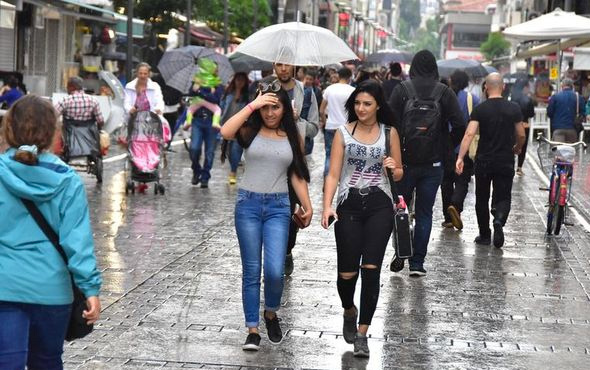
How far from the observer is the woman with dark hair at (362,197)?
7797mm

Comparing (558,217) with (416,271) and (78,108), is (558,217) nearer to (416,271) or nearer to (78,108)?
(416,271)

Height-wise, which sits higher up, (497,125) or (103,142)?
(497,125)

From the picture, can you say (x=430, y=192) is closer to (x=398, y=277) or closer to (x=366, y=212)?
(x=398, y=277)

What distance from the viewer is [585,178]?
23.0 metres

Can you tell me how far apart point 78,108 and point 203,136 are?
6.76 feet

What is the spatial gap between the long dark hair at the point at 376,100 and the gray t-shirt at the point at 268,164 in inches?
22.2

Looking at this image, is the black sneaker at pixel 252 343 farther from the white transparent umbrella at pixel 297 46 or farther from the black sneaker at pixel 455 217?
the black sneaker at pixel 455 217

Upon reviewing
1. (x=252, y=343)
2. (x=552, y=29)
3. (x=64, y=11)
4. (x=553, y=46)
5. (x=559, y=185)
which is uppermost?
(x=552, y=29)

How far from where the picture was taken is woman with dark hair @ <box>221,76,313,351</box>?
770cm

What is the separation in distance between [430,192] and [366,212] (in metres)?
2.96

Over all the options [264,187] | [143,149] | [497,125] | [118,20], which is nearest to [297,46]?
[264,187]

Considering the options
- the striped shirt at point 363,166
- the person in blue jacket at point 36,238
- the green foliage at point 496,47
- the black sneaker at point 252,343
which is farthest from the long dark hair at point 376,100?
the green foliage at point 496,47

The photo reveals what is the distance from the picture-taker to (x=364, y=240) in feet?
25.8

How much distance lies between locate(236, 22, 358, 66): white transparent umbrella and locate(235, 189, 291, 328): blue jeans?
A: 7.17ft
